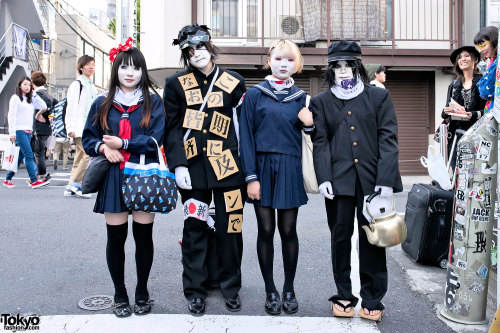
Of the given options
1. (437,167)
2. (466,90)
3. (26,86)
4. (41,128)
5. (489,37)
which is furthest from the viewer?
(41,128)

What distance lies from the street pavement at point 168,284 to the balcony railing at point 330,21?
7.90 m

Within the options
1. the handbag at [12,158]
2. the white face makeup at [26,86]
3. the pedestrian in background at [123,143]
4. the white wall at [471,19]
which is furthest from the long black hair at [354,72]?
the white wall at [471,19]

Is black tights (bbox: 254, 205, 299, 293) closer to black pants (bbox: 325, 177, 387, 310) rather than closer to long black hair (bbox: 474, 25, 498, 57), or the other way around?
black pants (bbox: 325, 177, 387, 310)

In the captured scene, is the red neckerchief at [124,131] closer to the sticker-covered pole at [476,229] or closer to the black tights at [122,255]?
the black tights at [122,255]

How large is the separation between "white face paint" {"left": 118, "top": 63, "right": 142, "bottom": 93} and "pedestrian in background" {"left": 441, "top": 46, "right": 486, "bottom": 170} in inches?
132

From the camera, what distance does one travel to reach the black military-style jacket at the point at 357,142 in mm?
3270

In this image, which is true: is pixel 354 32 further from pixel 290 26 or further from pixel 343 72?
pixel 343 72

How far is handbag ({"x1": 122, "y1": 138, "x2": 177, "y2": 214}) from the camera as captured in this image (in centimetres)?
310

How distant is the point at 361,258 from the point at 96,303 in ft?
6.47

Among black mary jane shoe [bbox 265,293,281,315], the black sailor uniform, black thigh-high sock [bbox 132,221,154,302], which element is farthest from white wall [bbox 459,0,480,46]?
black thigh-high sock [bbox 132,221,154,302]

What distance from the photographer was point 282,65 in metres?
3.44

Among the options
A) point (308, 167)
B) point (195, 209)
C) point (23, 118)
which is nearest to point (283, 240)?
point (308, 167)

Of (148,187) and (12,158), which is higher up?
(12,158)

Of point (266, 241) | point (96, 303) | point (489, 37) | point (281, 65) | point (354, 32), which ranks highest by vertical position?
point (354, 32)
